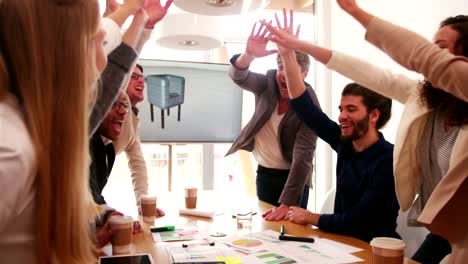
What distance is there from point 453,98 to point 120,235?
3.90 feet

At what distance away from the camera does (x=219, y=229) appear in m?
1.64

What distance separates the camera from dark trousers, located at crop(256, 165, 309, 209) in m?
2.47

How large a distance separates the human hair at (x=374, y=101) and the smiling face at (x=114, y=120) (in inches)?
42.1

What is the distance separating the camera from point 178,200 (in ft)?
7.50

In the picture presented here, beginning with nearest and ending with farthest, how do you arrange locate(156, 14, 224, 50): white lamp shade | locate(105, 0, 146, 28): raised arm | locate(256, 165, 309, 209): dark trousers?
locate(105, 0, 146, 28): raised arm, locate(156, 14, 224, 50): white lamp shade, locate(256, 165, 309, 209): dark trousers

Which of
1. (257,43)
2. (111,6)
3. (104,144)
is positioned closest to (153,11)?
(111,6)

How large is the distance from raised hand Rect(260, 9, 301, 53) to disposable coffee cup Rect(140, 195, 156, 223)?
0.93 meters

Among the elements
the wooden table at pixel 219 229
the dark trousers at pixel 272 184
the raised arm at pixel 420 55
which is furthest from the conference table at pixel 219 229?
the raised arm at pixel 420 55

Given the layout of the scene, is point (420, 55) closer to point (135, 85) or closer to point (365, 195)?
point (365, 195)

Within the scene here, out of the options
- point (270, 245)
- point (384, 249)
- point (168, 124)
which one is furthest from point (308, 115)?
point (168, 124)

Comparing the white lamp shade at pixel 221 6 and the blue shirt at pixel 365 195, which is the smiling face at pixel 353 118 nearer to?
the blue shirt at pixel 365 195

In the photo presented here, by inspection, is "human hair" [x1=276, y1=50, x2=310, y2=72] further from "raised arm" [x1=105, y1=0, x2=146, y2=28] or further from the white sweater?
the white sweater

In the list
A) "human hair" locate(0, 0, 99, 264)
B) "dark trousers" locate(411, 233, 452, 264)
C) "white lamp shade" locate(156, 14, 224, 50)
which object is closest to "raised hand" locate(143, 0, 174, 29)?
"white lamp shade" locate(156, 14, 224, 50)

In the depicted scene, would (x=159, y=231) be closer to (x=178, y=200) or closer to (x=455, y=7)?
(x=178, y=200)
